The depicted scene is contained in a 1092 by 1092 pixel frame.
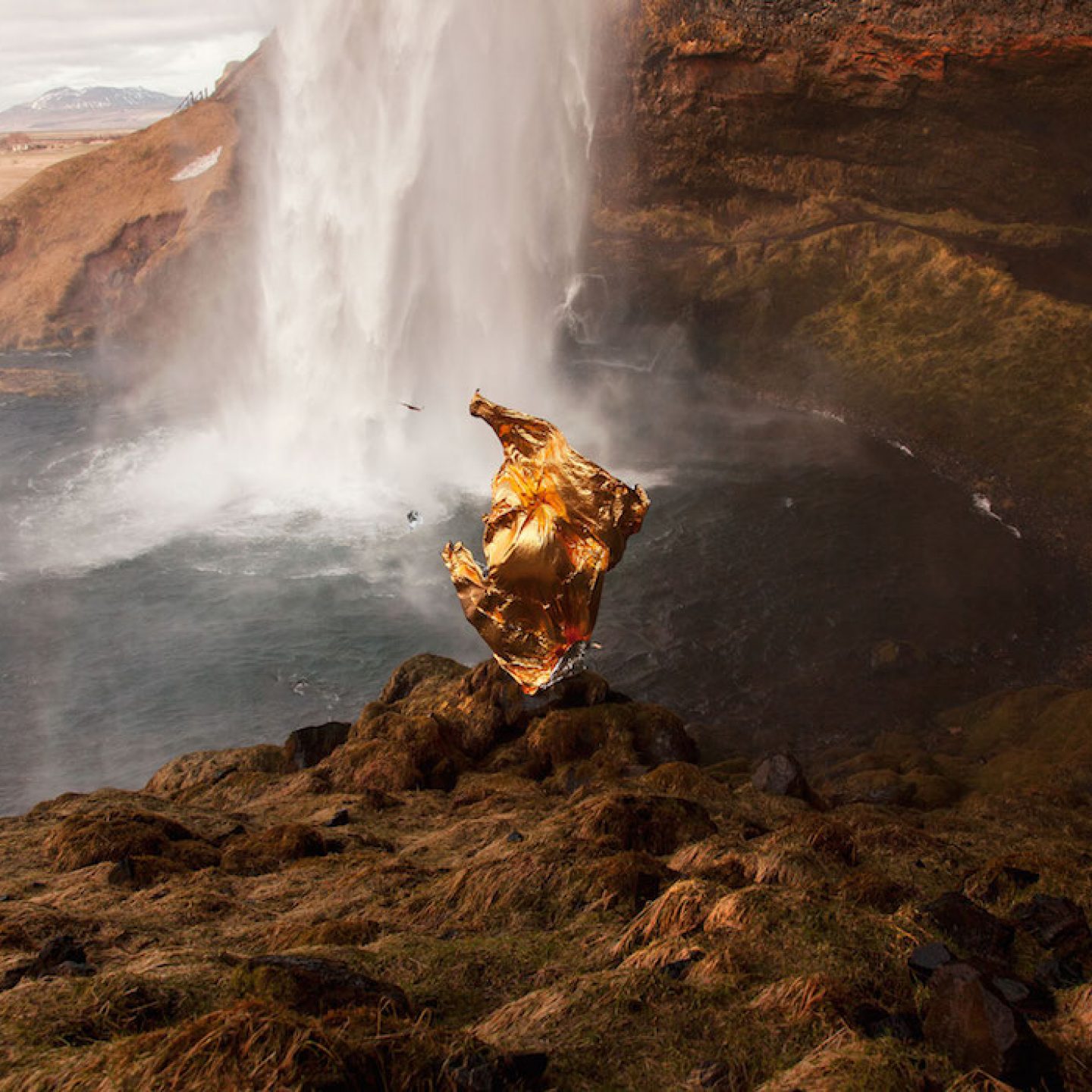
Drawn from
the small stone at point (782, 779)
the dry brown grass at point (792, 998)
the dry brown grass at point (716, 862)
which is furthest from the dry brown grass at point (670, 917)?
the small stone at point (782, 779)

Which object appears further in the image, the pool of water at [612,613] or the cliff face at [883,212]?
the cliff face at [883,212]

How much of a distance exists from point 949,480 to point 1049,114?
1641cm

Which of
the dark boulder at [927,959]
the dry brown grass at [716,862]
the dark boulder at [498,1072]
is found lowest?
the dry brown grass at [716,862]

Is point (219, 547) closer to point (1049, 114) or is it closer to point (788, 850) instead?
point (788, 850)

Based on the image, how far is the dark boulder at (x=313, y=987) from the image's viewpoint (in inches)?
228

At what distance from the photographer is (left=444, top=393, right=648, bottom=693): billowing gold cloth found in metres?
15.8

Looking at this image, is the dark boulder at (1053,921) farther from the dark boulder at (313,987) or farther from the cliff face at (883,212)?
the cliff face at (883,212)

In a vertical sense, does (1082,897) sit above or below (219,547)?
above

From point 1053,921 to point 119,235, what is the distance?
68.0 metres

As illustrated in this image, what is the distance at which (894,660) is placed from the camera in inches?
974

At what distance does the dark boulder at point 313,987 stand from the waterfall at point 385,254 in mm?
28759

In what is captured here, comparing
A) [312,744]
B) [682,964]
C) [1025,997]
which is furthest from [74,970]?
[312,744]

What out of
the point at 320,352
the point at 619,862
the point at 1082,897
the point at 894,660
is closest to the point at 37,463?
the point at 320,352

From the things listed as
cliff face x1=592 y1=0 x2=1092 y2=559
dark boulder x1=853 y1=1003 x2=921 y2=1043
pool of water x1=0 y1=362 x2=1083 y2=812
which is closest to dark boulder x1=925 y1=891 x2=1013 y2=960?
dark boulder x1=853 y1=1003 x2=921 y2=1043
